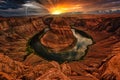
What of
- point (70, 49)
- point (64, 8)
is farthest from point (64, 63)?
point (64, 8)

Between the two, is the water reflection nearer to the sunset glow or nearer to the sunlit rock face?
the sunlit rock face

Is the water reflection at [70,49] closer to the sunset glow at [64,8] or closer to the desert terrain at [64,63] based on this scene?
the desert terrain at [64,63]

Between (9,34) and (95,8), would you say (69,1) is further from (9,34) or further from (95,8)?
(9,34)

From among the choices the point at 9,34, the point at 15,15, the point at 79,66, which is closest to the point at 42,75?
the point at 79,66

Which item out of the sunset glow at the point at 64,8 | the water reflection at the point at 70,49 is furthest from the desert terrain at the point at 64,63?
the sunset glow at the point at 64,8

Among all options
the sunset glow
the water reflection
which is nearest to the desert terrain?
the water reflection

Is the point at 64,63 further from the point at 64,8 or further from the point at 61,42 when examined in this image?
the point at 64,8
